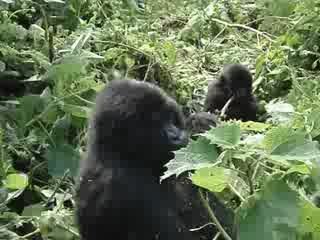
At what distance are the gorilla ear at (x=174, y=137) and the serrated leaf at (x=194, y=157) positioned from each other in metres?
0.55

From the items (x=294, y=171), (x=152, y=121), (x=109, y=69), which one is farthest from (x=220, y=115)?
(x=294, y=171)

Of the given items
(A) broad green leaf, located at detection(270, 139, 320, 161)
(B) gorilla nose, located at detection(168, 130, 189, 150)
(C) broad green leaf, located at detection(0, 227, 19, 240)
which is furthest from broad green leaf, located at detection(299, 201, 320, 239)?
(C) broad green leaf, located at detection(0, 227, 19, 240)

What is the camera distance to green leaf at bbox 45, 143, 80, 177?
350cm

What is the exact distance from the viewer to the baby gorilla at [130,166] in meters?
2.74

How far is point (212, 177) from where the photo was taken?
2361mm

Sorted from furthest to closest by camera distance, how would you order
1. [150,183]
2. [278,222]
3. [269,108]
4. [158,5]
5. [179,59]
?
1. [158,5]
2. [179,59]
3. [269,108]
4. [150,183]
5. [278,222]

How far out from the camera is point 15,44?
4305 millimetres

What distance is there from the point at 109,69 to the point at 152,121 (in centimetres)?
149

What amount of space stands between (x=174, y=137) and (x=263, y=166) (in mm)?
599

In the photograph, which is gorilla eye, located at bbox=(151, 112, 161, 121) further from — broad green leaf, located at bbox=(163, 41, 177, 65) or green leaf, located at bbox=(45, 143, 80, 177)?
broad green leaf, located at bbox=(163, 41, 177, 65)

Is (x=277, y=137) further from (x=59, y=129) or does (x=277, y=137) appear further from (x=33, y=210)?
(x=59, y=129)

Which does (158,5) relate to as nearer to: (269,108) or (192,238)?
(269,108)

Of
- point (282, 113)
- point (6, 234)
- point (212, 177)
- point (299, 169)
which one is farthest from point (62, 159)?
point (299, 169)

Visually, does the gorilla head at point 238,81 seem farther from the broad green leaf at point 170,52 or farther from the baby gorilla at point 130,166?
the baby gorilla at point 130,166
